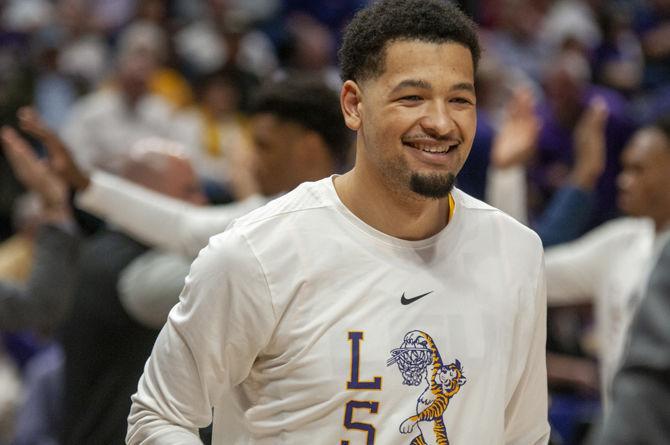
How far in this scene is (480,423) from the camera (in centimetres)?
255

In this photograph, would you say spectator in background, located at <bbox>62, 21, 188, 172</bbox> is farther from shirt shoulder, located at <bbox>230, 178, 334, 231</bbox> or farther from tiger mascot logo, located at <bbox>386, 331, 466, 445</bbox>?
tiger mascot logo, located at <bbox>386, 331, 466, 445</bbox>

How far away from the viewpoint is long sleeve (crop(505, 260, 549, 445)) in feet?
8.80

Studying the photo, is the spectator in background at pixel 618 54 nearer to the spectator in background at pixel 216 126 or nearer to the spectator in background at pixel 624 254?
the spectator in background at pixel 216 126

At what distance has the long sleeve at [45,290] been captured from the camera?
426cm

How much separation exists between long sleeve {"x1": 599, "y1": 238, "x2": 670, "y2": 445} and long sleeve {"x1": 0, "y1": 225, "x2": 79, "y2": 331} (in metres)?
2.87

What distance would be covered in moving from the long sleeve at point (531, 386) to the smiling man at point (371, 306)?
0.8 inches

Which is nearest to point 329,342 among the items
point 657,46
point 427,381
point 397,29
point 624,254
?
point 427,381

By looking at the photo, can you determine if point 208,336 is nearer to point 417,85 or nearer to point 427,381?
point 427,381

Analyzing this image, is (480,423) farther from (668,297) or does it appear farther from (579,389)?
(579,389)

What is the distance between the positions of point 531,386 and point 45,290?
2.20 metres

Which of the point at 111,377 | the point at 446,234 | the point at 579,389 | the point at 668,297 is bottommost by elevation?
the point at 579,389

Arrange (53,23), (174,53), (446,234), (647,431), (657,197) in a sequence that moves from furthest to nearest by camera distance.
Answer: (53,23) → (174,53) → (657,197) → (446,234) → (647,431)

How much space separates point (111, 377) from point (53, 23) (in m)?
7.22

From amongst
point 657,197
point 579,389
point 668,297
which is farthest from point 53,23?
point 668,297
